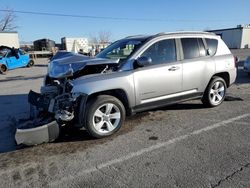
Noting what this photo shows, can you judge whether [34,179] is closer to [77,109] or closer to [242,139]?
[77,109]

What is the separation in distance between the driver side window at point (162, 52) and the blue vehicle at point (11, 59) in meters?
15.5

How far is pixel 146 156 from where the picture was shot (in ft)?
13.2

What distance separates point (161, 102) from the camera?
5.48m

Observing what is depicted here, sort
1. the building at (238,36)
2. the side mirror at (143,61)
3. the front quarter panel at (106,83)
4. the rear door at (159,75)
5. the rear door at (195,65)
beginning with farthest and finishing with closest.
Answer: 1. the building at (238,36)
2. the rear door at (195,65)
3. the rear door at (159,75)
4. the side mirror at (143,61)
5. the front quarter panel at (106,83)

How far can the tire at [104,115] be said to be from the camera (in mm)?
4574

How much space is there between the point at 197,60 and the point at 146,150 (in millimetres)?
2678

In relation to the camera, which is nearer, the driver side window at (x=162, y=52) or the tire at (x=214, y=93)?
the driver side window at (x=162, y=52)

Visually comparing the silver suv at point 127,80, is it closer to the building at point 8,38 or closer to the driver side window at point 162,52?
the driver side window at point 162,52

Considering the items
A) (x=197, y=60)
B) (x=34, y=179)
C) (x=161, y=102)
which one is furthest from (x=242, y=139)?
(x=34, y=179)

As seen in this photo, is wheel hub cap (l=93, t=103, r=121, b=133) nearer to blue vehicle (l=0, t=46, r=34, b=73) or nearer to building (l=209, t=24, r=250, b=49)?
blue vehicle (l=0, t=46, r=34, b=73)

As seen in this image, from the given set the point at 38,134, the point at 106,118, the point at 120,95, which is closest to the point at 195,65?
the point at 120,95

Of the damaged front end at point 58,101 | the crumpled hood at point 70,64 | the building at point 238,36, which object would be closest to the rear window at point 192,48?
the crumpled hood at point 70,64

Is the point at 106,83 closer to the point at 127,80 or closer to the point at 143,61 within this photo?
the point at 127,80

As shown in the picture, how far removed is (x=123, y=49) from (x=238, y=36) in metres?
59.2
